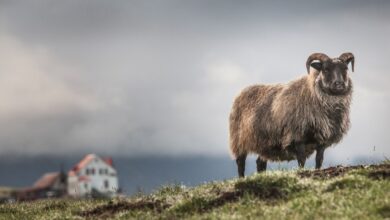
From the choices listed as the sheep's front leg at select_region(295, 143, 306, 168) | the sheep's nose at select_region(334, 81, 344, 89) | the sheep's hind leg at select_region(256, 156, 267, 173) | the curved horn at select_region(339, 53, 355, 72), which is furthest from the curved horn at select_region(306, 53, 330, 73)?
the sheep's hind leg at select_region(256, 156, 267, 173)

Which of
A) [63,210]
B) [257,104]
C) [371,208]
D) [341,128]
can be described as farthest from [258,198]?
[257,104]

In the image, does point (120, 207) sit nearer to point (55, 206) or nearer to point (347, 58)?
point (55, 206)

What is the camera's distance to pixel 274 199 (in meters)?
19.0

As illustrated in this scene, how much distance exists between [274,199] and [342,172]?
2.54 m

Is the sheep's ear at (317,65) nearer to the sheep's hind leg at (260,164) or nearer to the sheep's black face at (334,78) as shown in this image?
the sheep's black face at (334,78)

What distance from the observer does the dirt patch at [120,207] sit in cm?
2008

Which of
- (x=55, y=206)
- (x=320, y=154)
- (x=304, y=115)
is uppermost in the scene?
(x=304, y=115)

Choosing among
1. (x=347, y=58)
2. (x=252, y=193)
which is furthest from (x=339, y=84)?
(x=252, y=193)

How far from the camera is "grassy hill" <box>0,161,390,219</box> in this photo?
17188 mm

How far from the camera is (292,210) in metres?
17.5

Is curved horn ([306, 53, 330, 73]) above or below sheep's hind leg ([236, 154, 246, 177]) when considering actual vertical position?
above

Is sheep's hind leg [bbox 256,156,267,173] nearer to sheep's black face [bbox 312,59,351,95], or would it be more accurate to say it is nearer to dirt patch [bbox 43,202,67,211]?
sheep's black face [bbox 312,59,351,95]

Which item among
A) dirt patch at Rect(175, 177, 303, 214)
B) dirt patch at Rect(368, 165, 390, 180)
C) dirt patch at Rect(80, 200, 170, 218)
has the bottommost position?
dirt patch at Rect(80, 200, 170, 218)

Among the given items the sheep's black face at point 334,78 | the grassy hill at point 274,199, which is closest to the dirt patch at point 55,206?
the grassy hill at point 274,199
